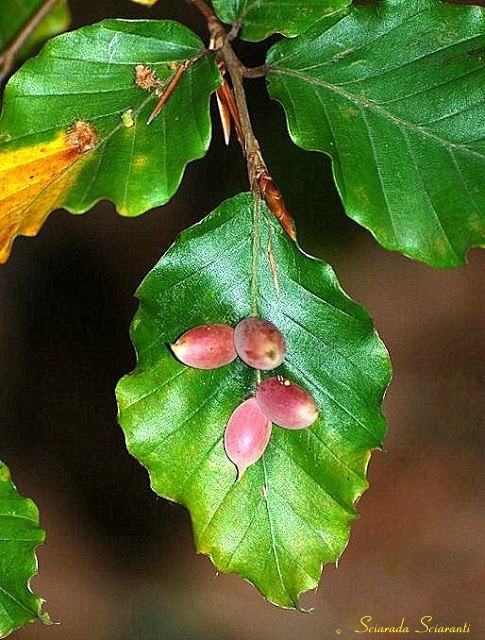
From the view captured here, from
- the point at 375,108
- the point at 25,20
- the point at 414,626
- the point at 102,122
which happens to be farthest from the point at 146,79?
the point at 414,626

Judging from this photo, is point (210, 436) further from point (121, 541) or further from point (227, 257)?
point (121, 541)

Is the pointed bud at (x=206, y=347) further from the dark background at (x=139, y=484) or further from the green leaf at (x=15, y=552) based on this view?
the dark background at (x=139, y=484)

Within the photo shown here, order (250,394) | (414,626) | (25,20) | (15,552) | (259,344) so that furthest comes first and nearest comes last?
(414,626) → (25,20) → (15,552) → (250,394) → (259,344)

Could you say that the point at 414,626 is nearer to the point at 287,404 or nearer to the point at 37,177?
the point at 287,404

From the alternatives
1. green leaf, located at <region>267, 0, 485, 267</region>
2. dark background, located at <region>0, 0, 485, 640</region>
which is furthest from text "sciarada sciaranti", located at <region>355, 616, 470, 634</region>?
green leaf, located at <region>267, 0, 485, 267</region>

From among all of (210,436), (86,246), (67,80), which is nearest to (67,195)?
(67,80)

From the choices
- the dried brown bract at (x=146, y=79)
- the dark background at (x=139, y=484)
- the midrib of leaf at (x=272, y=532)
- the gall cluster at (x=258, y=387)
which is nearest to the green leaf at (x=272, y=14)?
the dried brown bract at (x=146, y=79)

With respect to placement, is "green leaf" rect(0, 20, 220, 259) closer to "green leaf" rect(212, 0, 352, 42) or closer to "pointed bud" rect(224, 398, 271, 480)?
"green leaf" rect(212, 0, 352, 42)
